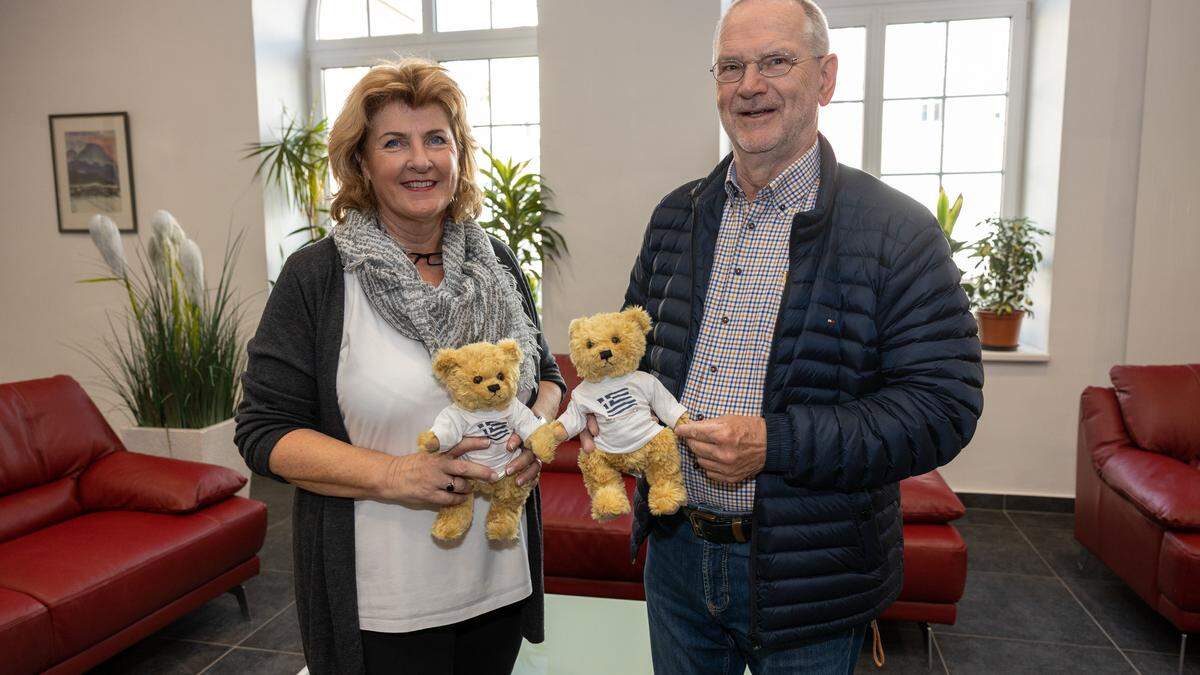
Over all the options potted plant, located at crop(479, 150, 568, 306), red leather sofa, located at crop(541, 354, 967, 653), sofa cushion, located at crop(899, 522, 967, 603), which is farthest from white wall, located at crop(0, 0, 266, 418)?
sofa cushion, located at crop(899, 522, 967, 603)

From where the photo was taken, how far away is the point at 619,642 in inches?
83.7

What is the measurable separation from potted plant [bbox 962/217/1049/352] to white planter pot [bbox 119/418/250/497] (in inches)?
144

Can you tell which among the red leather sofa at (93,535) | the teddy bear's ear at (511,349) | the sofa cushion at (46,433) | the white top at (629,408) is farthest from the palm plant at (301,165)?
the white top at (629,408)

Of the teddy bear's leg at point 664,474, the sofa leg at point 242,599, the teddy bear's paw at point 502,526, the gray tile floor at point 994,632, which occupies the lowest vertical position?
the gray tile floor at point 994,632

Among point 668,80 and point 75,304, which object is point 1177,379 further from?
point 75,304

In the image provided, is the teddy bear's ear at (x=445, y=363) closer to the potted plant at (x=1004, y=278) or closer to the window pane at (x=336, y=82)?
the potted plant at (x=1004, y=278)

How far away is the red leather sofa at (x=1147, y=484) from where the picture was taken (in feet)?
8.08

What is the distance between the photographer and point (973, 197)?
423 cm

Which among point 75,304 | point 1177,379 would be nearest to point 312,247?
point 1177,379

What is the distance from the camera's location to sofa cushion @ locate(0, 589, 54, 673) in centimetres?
199

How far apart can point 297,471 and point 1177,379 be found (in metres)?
3.32

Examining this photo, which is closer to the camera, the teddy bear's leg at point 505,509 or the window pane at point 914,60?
the teddy bear's leg at point 505,509

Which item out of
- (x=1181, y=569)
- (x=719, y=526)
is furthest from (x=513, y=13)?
(x=1181, y=569)

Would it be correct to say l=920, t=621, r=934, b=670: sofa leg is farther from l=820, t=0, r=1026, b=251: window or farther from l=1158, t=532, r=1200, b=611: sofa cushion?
l=820, t=0, r=1026, b=251: window
